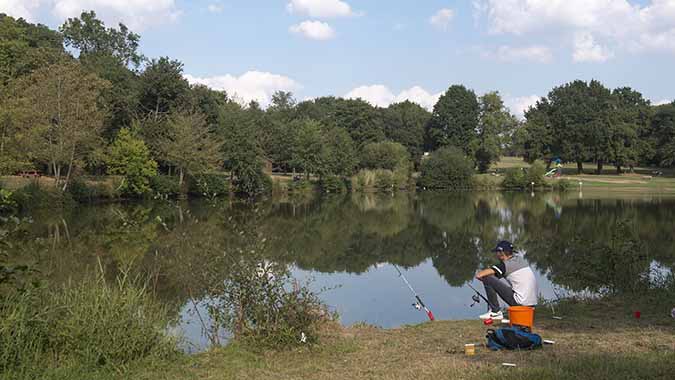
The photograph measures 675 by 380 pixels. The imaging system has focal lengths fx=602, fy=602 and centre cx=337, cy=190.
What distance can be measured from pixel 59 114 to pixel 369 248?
20867 mm

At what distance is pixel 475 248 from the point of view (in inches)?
716

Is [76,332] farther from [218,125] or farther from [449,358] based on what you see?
[218,125]

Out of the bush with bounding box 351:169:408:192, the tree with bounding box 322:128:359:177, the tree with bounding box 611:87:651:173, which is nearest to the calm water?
the tree with bounding box 322:128:359:177

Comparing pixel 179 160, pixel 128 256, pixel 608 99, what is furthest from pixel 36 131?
pixel 608 99

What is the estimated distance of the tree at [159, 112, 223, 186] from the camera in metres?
37.7

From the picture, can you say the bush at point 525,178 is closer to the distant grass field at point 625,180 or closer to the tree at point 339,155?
the distant grass field at point 625,180

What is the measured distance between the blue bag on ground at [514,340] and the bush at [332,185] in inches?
1804

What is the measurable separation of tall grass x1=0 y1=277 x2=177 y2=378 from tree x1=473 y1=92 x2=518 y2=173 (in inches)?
2319

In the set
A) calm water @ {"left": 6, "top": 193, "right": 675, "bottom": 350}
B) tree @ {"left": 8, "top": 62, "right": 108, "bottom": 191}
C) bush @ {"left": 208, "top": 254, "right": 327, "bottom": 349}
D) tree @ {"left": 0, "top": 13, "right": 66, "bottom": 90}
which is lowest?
calm water @ {"left": 6, "top": 193, "right": 675, "bottom": 350}

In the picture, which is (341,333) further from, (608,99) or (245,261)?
(608,99)

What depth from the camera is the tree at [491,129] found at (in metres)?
62.2

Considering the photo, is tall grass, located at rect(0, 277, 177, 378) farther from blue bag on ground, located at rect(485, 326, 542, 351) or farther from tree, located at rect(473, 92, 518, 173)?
tree, located at rect(473, 92, 518, 173)

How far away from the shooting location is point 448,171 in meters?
55.9

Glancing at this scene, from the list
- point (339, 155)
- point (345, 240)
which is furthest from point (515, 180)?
point (345, 240)
